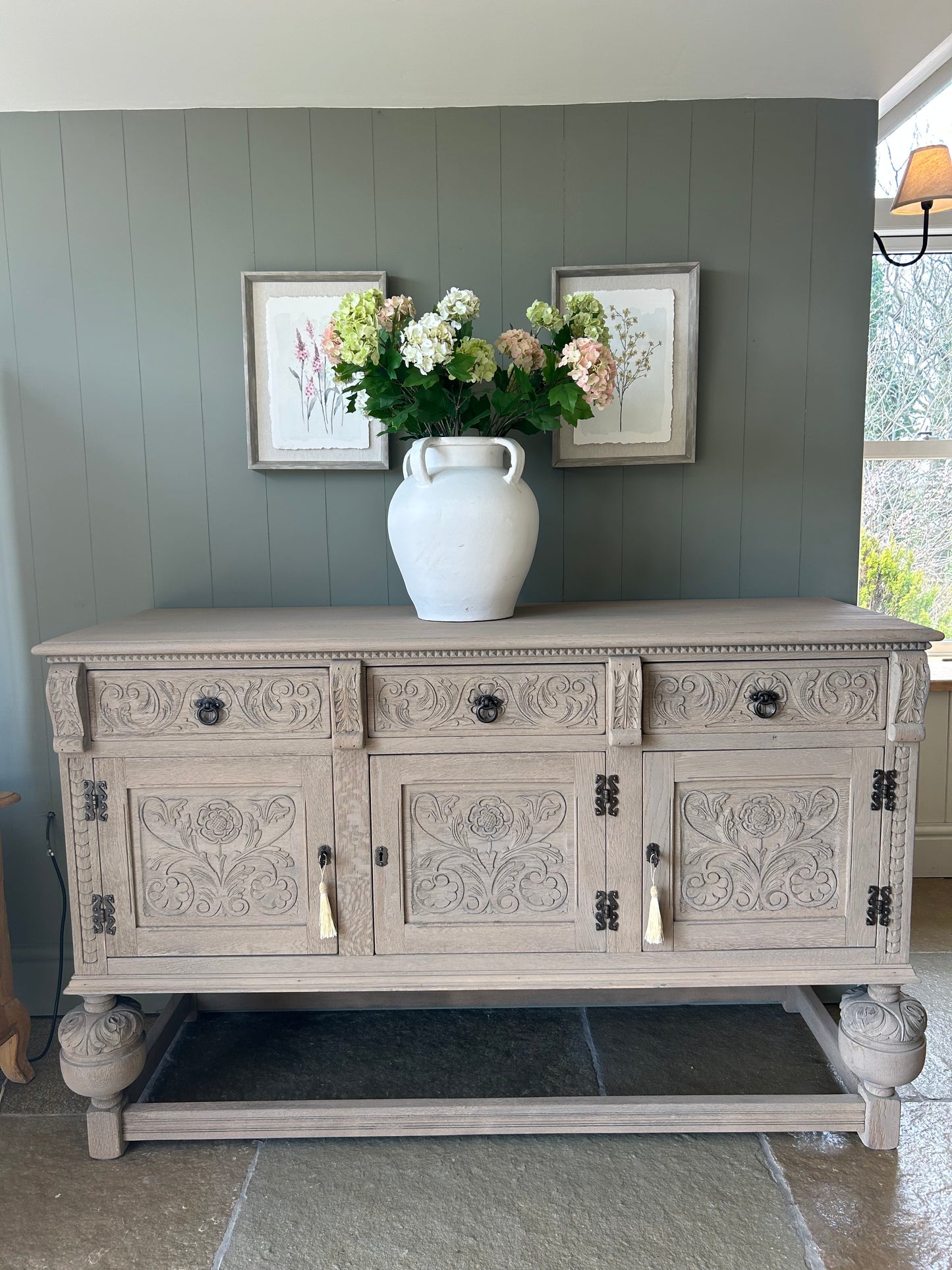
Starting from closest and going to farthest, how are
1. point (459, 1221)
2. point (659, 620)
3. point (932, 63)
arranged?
point (459, 1221) < point (659, 620) < point (932, 63)

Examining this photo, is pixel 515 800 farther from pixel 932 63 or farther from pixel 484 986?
pixel 932 63

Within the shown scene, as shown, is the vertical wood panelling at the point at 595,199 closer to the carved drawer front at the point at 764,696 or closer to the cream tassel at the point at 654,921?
the carved drawer front at the point at 764,696

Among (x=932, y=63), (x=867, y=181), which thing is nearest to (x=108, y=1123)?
(x=867, y=181)

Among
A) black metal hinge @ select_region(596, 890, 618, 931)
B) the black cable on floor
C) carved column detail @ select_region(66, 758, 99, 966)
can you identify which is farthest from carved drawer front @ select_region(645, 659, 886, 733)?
the black cable on floor

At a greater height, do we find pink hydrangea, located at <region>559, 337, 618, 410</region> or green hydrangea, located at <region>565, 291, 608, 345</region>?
green hydrangea, located at <region>565, 291, 608, 345</region>

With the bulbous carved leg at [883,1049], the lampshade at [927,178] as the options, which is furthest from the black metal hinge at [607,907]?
the lampshade at [927,178]

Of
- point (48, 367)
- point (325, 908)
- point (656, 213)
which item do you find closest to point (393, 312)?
point (656, 213)

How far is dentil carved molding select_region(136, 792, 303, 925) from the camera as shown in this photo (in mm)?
1736

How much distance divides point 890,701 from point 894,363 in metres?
1.81

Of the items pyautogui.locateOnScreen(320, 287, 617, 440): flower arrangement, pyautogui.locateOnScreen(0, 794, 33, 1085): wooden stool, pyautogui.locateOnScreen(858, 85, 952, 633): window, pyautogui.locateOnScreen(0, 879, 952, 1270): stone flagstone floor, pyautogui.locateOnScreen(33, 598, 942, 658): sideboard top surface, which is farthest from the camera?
pyautogui.locateOnScreen(858, 85, 952, 633): window

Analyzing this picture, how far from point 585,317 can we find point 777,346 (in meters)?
0.64

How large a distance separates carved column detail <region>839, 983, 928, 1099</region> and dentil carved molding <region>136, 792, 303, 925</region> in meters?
1.19

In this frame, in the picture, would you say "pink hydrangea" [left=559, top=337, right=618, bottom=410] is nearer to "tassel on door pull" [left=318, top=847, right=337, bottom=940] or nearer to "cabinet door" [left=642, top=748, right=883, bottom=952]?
"cabinet door" [left=642, top=748, right=883, bottom=952]

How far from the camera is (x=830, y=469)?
2.23 meters
